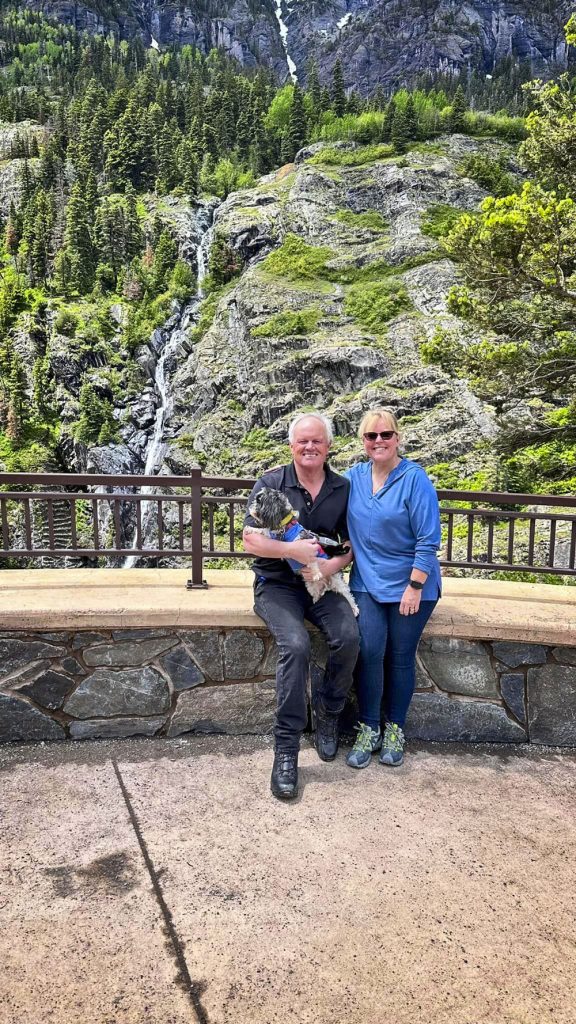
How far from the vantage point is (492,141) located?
52.8 metres

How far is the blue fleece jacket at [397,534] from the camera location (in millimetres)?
2908

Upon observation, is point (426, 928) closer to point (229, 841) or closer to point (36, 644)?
point (229, 841)

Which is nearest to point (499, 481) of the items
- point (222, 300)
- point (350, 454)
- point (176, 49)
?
point (350, 454)

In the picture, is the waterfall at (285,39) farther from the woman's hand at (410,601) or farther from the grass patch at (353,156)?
the woman's hand at (410,601)

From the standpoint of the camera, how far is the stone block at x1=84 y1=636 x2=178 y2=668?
11.1 ft

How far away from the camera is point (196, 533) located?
414 centimetres

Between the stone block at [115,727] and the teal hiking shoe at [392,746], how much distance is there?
4.13ft

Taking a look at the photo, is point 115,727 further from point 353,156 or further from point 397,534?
point 353,156

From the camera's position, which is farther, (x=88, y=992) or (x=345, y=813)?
(x=345, y=813)

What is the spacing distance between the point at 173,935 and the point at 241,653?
5.20 ft

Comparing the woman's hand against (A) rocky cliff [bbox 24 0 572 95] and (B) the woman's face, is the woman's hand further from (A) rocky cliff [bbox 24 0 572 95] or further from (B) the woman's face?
(A) rocky cliff [bbox 24 0 572 95]

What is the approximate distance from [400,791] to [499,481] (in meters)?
21.9

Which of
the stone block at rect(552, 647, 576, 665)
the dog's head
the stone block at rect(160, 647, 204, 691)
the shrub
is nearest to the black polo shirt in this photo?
the dog's head

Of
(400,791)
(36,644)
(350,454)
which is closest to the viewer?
(400,791)
